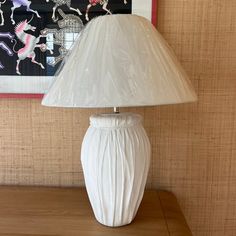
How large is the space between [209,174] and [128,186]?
423mm

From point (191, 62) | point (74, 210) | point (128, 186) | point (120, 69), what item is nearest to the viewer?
point (120, 69)

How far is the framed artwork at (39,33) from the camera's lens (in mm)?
955

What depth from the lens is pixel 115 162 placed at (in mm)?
745

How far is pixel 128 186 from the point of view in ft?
2.52

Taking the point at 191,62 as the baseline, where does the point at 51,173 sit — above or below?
below

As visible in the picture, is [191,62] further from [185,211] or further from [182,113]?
[185,211]

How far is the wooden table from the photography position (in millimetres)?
785

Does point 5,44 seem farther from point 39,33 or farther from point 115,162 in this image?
point 115,162

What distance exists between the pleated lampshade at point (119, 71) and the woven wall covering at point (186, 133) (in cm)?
33

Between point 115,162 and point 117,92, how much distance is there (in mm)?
202

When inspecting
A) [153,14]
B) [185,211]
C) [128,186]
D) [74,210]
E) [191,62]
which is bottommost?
[185,211]

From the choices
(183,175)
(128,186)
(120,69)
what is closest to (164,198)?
(183,175)

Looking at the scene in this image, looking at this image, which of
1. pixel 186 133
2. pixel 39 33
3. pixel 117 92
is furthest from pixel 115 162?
pixel 39 33

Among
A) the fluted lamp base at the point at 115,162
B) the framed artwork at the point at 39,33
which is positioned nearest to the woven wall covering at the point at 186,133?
the framed artwork at the point at 39,33
